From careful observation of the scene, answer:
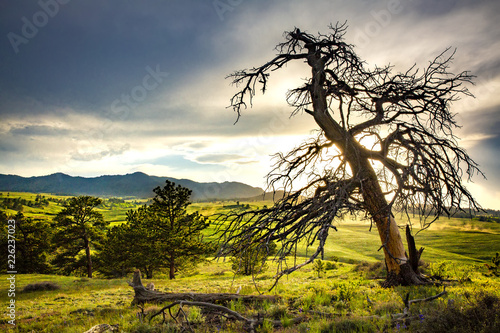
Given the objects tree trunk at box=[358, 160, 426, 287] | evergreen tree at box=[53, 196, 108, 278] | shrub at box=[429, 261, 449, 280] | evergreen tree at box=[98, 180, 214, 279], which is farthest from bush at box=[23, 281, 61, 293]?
shrub at box=[429, 261, 449, 280]

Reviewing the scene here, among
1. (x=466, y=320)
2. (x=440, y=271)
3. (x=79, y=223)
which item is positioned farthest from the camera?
(x=79, y=223)

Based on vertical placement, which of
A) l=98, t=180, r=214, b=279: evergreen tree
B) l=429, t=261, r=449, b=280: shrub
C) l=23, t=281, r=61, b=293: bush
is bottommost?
l=23, t=281, r=61, b=293: bush

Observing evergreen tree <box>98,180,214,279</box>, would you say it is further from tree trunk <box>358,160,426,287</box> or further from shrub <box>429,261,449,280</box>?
tree trunk <box>358,160,426,287</box>

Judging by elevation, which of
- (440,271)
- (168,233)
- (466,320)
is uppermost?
(466,320)

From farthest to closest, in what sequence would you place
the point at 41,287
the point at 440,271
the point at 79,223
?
1. the point at 79,223
2. the point at 41,287
3. the point at 440,271

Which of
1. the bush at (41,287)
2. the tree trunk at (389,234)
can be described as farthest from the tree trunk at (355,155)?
the bush at (41,287)

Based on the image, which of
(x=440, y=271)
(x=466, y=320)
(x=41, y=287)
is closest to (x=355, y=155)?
(x=466, y=320)

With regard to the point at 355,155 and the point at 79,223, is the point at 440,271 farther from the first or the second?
the point at 79,223

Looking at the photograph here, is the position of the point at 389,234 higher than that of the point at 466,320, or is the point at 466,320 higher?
the point at 389,234

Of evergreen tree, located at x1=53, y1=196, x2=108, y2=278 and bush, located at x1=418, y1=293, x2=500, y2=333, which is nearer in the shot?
bush, located at x1=418, y1=293, x2=500, y2=333

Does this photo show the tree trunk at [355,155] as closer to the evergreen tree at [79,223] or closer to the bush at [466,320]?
the bush at [466,320]

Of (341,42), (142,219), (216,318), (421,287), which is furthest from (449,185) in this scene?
(142,219)

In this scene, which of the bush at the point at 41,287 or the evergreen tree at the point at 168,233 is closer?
the bush at the point at 41,287

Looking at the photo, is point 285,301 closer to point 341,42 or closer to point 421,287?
point 421,287
